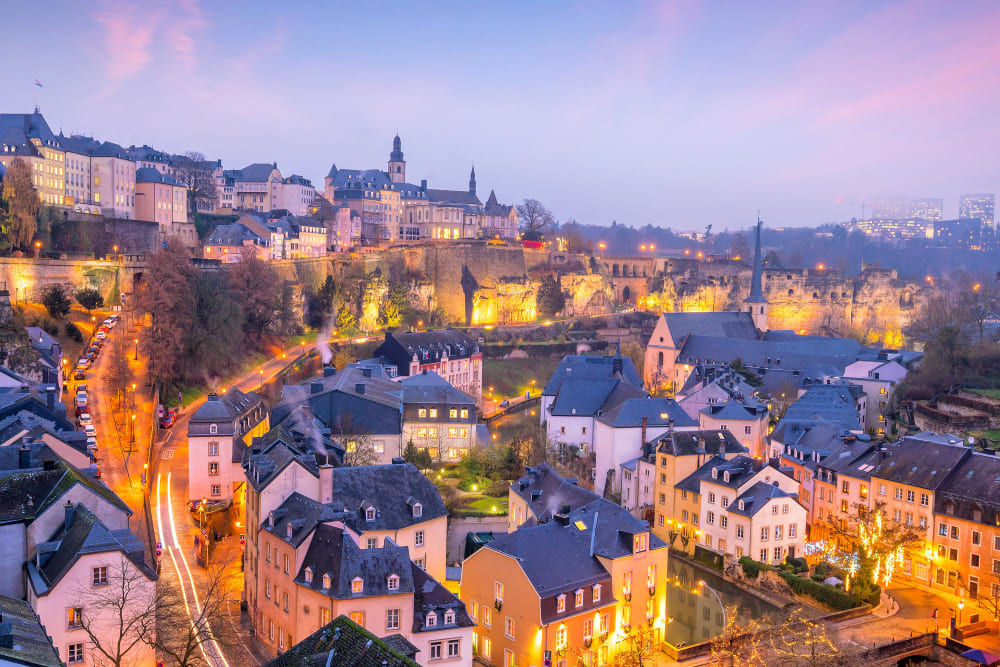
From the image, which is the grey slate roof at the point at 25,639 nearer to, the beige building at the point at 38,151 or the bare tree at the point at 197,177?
the beige building at the point at 38,151

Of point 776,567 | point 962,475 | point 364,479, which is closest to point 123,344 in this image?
point 364,479

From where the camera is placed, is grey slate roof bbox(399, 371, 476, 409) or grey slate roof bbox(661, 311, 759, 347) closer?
grey slate roof bbox(399, 371, 476, 409)

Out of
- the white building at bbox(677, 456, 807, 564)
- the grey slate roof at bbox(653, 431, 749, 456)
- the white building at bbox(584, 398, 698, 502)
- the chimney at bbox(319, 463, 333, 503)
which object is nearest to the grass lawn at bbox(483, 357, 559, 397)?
the white building at bbox(584, 398, 698, 502)

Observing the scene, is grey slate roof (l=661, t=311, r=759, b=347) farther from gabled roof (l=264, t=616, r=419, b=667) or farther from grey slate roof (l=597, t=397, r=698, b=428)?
gabled roof (l=264, t=616, r=419, b=667)

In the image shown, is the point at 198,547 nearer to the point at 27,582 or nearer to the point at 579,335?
the point at 27,582

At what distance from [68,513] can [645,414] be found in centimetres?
2488

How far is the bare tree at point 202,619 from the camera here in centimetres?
1813

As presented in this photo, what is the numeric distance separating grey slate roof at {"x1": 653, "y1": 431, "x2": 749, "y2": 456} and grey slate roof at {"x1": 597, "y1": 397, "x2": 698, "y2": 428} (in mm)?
3220

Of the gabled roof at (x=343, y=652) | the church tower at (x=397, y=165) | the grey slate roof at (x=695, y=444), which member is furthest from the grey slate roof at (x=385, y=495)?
the church tower at (x=397, y=165)

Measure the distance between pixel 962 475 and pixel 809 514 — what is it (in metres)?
6.82

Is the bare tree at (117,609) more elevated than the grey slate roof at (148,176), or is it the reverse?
the grey slate roof at (148,176)

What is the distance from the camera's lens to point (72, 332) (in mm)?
41844

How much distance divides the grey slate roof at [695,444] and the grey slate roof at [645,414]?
3220mm

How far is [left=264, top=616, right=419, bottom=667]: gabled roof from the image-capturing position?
1227 centimetres
